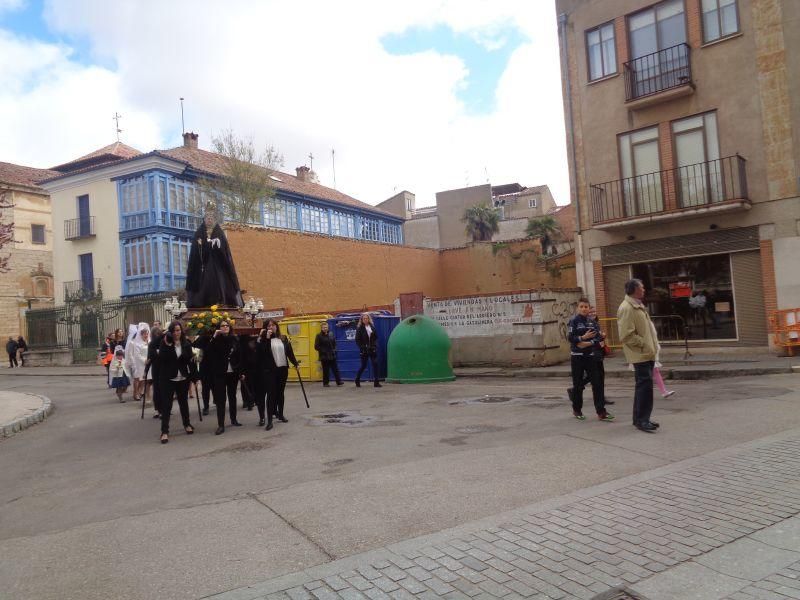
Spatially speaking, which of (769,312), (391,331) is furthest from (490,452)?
(769,312)

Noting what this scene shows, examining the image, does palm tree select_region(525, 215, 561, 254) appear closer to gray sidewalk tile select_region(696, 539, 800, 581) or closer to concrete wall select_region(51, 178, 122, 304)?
concrete wall select_region(51, 178, 122, 304)

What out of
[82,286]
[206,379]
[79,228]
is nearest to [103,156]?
[79,228]

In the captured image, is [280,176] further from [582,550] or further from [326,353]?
[582,550]

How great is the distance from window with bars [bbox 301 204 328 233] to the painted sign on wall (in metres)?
20.8

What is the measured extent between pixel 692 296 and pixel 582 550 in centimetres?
1537

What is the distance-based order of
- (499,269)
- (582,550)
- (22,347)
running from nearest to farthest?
(582,550) → (499,269) → (22,347)

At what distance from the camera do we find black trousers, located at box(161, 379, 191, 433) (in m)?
8.88

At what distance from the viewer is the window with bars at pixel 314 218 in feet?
123

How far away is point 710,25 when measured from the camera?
680 inches

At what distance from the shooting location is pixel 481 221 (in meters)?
45.8

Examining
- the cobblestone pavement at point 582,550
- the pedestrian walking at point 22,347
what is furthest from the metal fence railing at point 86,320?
the cobblestone pavement at point 582,550

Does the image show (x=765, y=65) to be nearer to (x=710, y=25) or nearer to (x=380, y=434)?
(x=710, y=25)

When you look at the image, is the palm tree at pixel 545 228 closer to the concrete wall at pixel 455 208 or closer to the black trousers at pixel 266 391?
the concrete wall at pixel 455 208

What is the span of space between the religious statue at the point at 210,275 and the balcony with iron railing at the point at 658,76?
12915 millimetres
